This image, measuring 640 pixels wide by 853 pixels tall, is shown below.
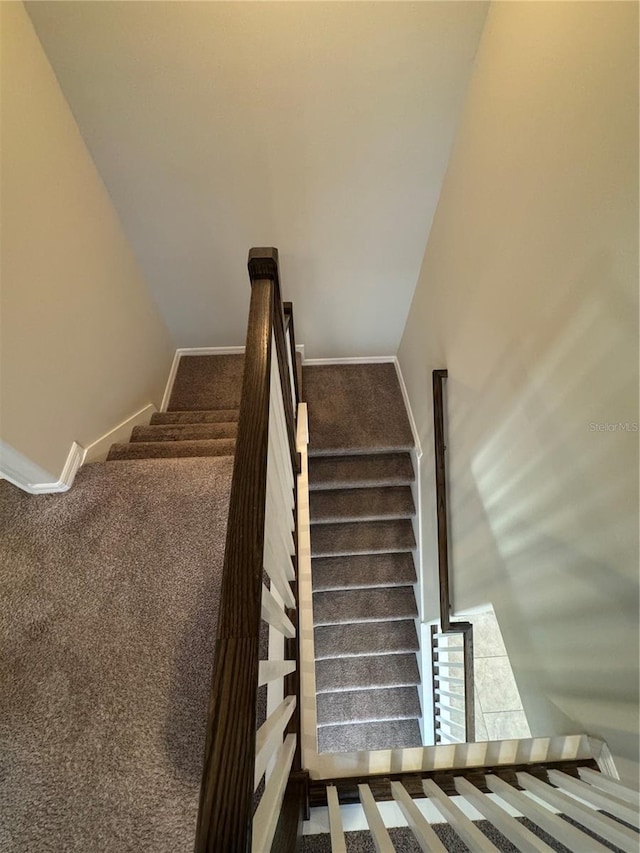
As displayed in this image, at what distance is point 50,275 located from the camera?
176 cm

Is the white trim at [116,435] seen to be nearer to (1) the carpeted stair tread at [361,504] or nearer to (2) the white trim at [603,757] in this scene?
(1) the carpeted stair tread at [361,504]

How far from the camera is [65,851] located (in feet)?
3.33

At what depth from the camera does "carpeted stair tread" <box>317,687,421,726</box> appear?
9.71 ft

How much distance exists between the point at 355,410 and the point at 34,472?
2.28 meters

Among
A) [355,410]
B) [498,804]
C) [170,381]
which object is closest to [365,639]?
[355,410]

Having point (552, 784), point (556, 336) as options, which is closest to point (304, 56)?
point (556, 336)

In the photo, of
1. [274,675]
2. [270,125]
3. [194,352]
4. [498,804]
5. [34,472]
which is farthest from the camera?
[194,352]

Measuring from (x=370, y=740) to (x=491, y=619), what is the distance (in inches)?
51.9

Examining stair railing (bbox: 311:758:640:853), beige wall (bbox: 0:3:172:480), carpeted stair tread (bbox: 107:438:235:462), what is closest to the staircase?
carpeted stair tread (bbox: 107:438:235:462)

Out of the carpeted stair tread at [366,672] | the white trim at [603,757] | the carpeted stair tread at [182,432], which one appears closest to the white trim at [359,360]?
the carpeted stair tread at [182,432]

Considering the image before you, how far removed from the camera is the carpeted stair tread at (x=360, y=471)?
3123 mm

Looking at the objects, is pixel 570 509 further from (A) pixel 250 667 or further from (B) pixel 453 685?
(B) pixel 453 685

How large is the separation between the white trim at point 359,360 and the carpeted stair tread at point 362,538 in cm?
144

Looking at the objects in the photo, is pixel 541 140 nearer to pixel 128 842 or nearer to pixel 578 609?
pixel 578 609
